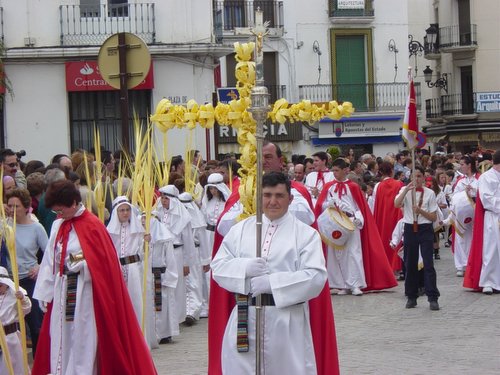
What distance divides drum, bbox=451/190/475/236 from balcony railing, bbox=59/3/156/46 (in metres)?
9.20

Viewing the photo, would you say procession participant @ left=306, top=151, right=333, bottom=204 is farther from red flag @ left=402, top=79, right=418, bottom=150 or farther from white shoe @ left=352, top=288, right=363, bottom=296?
red flag @ left=402, top=79, right=418, bottom=150

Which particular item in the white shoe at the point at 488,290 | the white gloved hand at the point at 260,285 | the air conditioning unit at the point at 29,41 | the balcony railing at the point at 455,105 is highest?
the air conditioning unit at the point at 29,41

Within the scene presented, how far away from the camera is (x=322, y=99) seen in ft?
127

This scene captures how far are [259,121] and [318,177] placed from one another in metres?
9.64

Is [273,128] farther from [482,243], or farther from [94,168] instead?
[94,168]

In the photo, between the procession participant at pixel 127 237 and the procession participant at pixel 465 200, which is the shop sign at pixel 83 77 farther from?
the procession participant at pixel 127 237

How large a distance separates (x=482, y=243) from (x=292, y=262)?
904cm

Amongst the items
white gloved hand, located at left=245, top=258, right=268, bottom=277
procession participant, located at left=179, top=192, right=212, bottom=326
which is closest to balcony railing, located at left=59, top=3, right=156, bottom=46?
procession participant, located at left=179, top=192, right=212, bottom=326

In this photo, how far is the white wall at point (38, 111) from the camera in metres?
24.5

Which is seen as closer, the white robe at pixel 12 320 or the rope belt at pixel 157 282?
the white robe at pixel 12 320

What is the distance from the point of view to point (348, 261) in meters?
17.1

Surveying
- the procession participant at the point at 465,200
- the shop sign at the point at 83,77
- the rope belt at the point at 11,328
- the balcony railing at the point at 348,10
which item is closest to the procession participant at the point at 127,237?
the rope belt at the point at 11,328

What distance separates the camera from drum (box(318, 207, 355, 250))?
16.8m

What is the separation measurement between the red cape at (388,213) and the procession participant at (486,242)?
2338 millimetres
